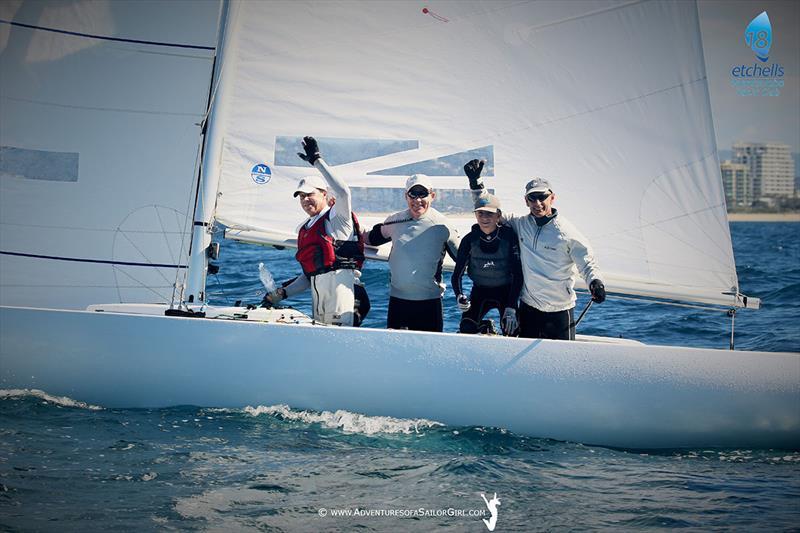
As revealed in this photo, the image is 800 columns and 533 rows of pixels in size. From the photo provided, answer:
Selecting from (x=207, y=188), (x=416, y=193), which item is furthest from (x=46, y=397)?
(x=416, y=193)

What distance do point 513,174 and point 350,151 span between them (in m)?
1.00

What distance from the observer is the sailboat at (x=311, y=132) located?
16.7ft

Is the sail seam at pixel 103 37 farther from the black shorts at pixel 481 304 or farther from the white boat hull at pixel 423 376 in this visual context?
the black shorts at pixel 481 304

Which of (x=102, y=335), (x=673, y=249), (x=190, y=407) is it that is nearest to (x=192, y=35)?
(x=102, y=335)

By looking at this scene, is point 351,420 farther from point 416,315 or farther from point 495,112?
point 495,112

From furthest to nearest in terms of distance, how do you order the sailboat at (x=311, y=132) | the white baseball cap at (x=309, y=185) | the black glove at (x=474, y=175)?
the sailboat at (x=311, y=132) → the black glove at (x=474, y=175) → the white baseball cap at (x=309, y=185)

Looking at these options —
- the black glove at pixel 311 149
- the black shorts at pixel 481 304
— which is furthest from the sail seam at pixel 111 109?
the black shorts at pixel 481 304

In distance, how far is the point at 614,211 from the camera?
5137 mm

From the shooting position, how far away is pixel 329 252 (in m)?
4.48

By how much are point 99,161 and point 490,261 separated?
260 centimetres

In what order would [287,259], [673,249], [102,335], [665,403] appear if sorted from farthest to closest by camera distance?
[287,259] < [673,249] < [102,335] < [665,403]

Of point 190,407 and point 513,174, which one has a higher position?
point 513,174

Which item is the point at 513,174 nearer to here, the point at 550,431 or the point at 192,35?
the point at 550,431

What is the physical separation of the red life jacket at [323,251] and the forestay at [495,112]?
0.65m
